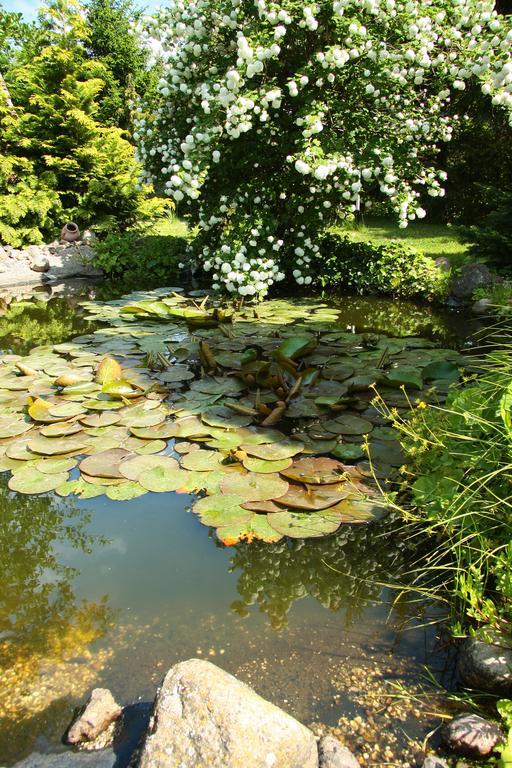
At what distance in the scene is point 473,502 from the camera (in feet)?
7.40

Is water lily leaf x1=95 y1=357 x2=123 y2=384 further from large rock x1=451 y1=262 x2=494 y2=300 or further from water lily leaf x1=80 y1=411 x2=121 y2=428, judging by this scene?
large rock x1=451 y1=262 x2=494 y2=300

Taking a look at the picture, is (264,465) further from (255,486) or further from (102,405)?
(102,405)

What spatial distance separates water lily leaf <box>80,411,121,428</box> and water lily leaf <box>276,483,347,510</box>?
4.61 feet

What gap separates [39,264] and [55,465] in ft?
23.3

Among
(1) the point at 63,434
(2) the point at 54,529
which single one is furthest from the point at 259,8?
(2) the point at 54,529

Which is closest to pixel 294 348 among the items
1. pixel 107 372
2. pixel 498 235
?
pixel 107 372

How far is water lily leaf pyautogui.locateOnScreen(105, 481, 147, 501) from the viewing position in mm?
3008

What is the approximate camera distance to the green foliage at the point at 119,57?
648 inches

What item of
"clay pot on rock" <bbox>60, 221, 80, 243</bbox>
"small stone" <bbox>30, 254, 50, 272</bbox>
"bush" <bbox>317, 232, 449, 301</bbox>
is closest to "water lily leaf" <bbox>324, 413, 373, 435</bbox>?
"bush" <bbox>317, 232, 449, 301</bbox>

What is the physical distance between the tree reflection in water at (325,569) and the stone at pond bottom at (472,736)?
60cm

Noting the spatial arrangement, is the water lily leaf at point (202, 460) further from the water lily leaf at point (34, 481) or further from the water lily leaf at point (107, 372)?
the water lily leaf at point (107, 372)

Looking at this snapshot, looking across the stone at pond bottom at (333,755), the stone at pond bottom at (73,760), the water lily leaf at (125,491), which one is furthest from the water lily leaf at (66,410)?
the stone at pond bottom at (333,755)

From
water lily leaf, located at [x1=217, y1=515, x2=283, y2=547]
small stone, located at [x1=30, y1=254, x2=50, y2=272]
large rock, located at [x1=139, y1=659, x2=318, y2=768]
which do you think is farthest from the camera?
small stone, located at [x1=30, y1=254, x2=50, y2=272]

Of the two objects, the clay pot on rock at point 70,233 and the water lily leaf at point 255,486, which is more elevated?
the clay pot on rock at point 70,233
